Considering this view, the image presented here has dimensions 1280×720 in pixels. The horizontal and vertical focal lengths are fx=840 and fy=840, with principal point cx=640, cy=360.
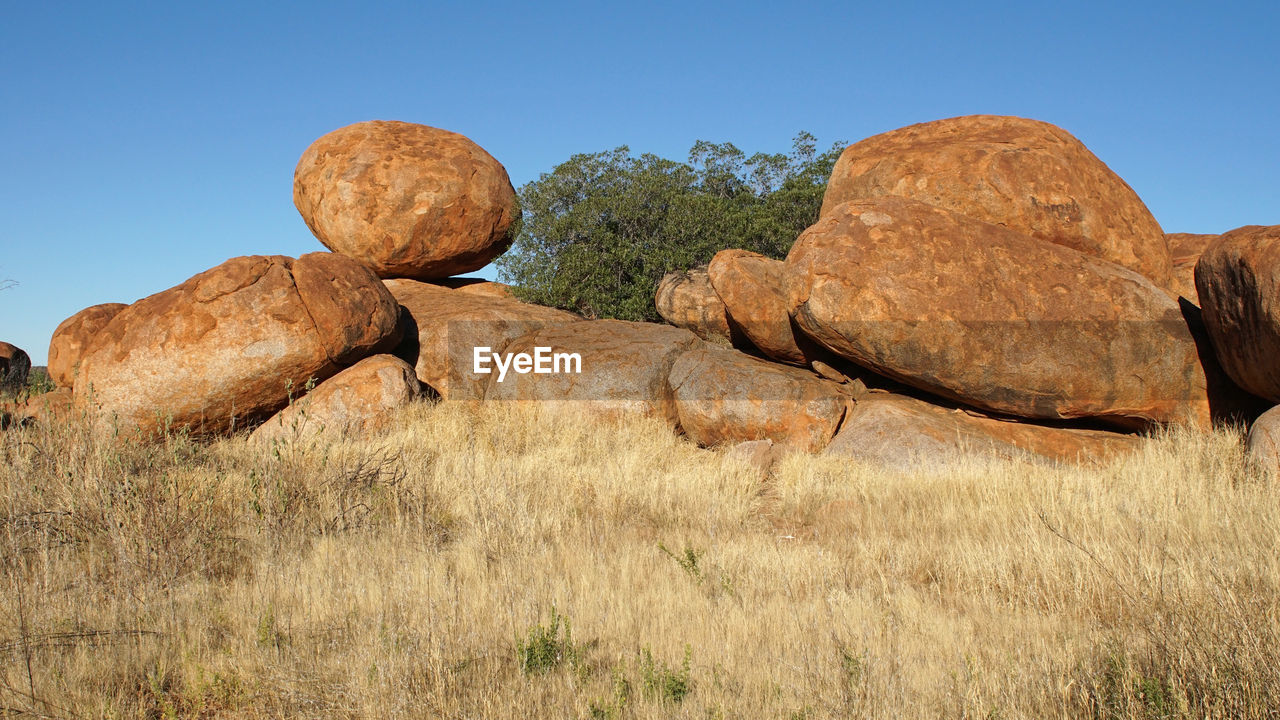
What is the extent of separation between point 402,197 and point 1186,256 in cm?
1188

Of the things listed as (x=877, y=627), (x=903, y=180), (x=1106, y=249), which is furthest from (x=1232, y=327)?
(x=877, y=627)

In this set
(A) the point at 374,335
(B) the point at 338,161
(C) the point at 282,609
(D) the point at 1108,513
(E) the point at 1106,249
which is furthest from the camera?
(B) the point at 338,161

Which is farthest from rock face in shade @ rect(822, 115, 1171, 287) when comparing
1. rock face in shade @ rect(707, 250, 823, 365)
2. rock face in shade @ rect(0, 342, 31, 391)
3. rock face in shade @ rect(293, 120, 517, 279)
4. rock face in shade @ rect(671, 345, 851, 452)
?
rock face in shade @ rect(0, 342, 31, 391)

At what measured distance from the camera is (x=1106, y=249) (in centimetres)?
1042

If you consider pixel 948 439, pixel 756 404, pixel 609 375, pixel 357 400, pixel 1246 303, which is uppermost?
pixel 1246 303

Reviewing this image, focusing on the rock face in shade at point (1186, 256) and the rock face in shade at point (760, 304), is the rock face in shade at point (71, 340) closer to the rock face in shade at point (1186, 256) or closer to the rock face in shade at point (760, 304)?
the rock face in shade at point (760, 304)

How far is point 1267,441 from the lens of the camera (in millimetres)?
7348

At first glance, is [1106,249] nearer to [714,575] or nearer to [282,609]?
[714,575]

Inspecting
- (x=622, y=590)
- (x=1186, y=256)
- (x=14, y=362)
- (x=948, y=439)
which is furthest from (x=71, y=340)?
(x=1186, y=256)

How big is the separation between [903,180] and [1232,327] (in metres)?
4.17

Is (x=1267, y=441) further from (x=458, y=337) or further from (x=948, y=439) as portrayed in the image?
(x=458, y=337)

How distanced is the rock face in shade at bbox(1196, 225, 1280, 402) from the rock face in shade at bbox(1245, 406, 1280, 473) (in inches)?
19.8

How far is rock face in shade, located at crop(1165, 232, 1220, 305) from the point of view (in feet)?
34.2

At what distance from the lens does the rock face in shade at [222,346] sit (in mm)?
9844
